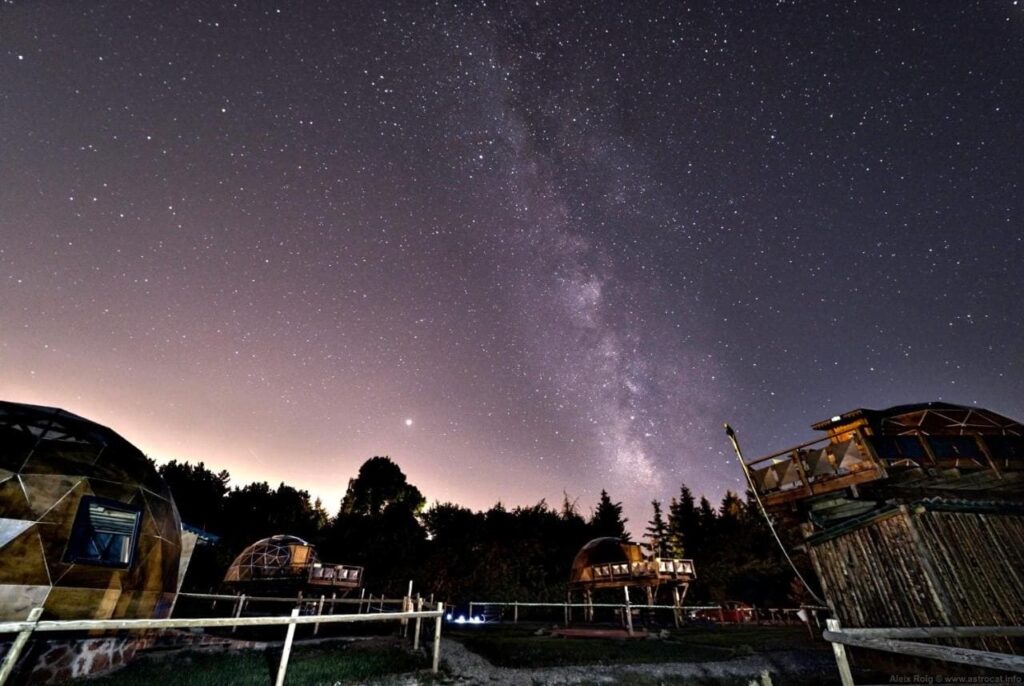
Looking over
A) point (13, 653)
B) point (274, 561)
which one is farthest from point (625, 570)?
point (13, 653)

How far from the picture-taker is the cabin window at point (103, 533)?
28.2 ft

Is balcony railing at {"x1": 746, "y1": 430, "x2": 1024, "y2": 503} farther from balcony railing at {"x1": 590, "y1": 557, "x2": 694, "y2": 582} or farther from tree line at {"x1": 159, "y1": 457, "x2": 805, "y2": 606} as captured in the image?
tree line at {"x1": 159, "y1": 457, "x2": 805, "y2": 606}

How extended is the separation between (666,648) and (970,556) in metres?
9.10

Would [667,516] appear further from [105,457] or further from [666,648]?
[105,457]

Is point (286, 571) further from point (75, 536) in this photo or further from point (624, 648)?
point (624, 648)

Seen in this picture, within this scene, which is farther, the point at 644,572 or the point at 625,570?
the point at 625,570

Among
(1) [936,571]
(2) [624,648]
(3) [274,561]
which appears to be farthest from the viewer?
(3) [274,561]

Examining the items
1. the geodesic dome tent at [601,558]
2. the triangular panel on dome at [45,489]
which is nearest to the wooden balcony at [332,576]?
the geodesic dome tent at [601,558]

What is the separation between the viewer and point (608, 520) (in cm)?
5388

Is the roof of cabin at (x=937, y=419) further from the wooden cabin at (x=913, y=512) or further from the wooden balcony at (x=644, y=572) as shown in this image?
the wooden balcony at (x=644, y=572)

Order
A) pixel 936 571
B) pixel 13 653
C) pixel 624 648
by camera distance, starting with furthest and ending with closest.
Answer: pixel 624 648, pixel 936 571, pixel 13 653

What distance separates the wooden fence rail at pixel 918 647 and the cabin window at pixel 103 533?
41.7 feet

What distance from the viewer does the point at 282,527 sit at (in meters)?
47.7

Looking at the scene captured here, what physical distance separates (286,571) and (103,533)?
15.7 m
